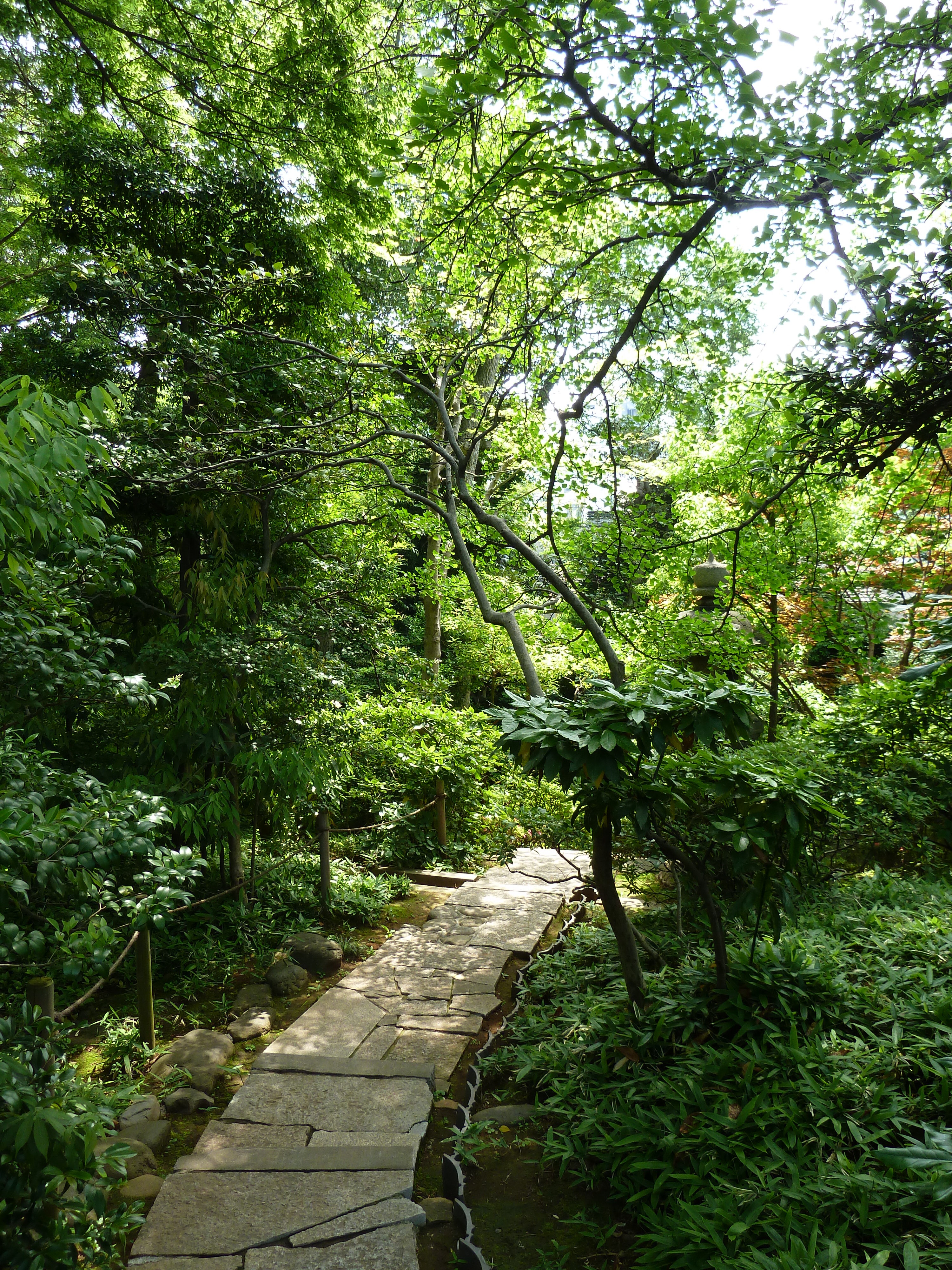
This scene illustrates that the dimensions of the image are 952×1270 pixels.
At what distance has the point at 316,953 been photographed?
14.4 ft

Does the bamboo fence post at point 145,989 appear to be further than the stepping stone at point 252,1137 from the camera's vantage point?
Yes

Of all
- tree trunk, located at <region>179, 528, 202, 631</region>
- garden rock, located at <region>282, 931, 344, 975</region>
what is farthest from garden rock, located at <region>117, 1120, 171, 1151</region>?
tree trunk, located at <region>179, 528, 202, 631</region>

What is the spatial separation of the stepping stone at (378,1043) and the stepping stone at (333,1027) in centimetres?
2

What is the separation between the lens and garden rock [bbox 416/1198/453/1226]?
2463 millimetres

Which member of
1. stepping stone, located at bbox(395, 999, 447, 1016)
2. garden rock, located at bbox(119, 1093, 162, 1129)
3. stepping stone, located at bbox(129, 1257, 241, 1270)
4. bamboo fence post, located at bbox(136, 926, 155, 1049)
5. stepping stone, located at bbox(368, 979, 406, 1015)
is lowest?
stepping stone, located at bbox(395, 999, 447, 1016)

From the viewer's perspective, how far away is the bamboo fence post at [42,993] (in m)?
2.41

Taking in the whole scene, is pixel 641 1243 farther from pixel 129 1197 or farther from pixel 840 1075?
pixel 129 1197

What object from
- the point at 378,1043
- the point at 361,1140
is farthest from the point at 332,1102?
the point at 378,1043

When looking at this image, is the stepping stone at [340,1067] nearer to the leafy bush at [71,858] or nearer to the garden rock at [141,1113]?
the garden rock at [141,1113]

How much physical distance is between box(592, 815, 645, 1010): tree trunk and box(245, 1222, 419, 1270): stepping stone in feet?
3.80

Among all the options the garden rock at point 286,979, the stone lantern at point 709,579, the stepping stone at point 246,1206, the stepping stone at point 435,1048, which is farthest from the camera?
the stone lantern at point 709,579

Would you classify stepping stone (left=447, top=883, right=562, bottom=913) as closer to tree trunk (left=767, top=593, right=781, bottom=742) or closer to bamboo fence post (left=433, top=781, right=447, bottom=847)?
bamboo fence post (left=433, top=781, right=447, bottom=847)

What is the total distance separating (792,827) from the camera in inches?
94.0

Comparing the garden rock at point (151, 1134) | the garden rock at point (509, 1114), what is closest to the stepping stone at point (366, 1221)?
the garden rock at point (509, 1114)
